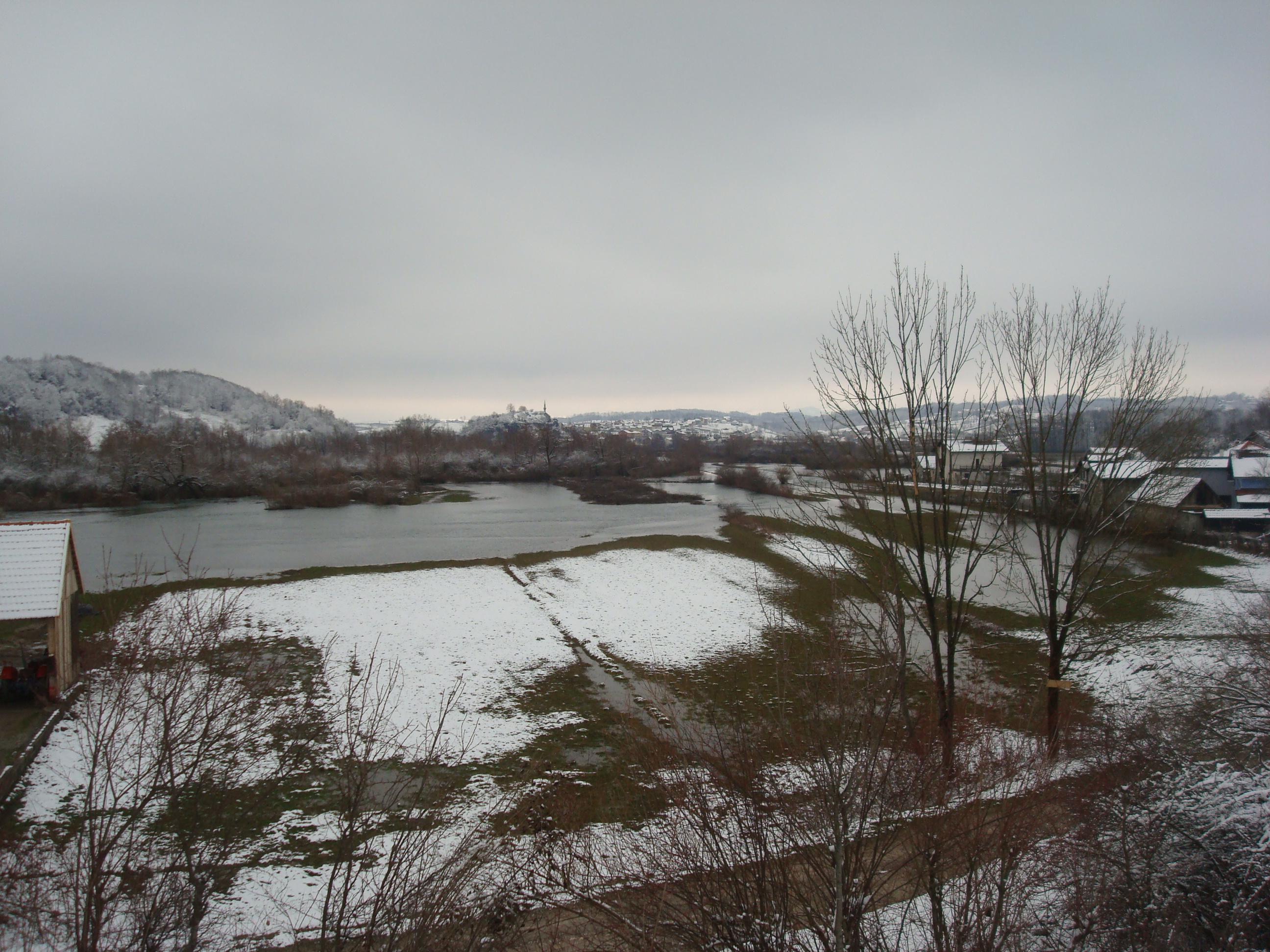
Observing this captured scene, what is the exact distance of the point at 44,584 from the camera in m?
11.1

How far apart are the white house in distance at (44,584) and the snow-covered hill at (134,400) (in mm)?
85945

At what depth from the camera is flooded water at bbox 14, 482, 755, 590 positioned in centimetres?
2602

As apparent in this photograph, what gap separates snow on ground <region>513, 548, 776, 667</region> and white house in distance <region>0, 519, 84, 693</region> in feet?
34.0

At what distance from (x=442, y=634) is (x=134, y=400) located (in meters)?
156

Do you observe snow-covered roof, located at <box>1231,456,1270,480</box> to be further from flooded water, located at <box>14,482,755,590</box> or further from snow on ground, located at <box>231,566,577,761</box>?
snow on ground, located at <box>231,566,577,761</box>

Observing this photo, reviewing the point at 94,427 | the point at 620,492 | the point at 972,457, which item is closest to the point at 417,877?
the point at 972,457

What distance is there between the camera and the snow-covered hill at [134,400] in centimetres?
10800

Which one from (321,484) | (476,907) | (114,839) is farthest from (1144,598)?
(321,484)

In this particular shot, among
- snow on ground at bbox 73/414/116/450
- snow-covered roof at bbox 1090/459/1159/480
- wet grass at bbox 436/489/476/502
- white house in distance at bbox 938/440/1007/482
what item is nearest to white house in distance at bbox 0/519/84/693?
white house in distance at bbox 938/440/1007/482

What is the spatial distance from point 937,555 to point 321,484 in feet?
180

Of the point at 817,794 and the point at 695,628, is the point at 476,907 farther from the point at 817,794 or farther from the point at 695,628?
the point at 695,628

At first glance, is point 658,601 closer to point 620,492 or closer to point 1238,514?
point 1238,514

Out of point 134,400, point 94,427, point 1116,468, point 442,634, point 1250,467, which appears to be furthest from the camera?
point 134,400

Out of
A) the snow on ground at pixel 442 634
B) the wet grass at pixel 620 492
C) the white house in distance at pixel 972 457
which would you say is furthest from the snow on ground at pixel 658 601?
the wet grass at pixel 620 492
